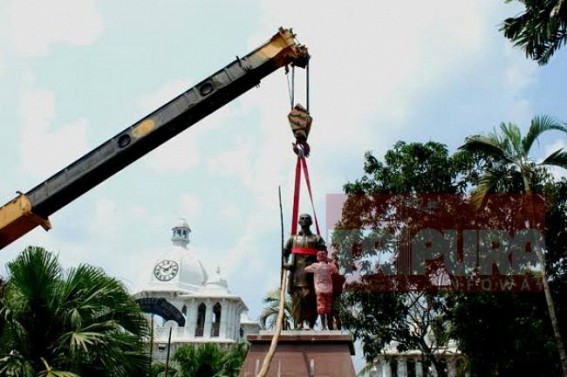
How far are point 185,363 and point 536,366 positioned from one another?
41.4 ft

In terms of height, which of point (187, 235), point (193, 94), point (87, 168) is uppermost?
point (187, 235)

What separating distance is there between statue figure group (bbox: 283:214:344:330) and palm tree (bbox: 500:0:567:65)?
6.48 metres

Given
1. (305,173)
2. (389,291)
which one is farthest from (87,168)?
(389,291)

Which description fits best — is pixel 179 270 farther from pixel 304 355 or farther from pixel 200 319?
pixel 304 355

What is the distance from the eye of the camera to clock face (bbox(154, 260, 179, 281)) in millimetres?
49656

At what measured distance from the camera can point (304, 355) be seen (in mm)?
8438

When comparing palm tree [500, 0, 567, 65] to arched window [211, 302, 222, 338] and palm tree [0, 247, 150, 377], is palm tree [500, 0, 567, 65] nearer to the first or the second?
palm tree [0, 247, 150, 377]

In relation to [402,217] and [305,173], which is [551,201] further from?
[305,173]

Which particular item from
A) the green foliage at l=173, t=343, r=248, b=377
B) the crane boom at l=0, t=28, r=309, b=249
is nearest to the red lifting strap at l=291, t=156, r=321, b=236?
the crane boom at l=0, t=28, r=309, b=249

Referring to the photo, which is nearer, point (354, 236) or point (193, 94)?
point (193, 94)

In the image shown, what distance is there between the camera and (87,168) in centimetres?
1019

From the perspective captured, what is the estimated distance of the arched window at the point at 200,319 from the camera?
47094mm

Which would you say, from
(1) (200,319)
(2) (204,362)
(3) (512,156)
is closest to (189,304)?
(1) (200,319)

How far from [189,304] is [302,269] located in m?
39.7
